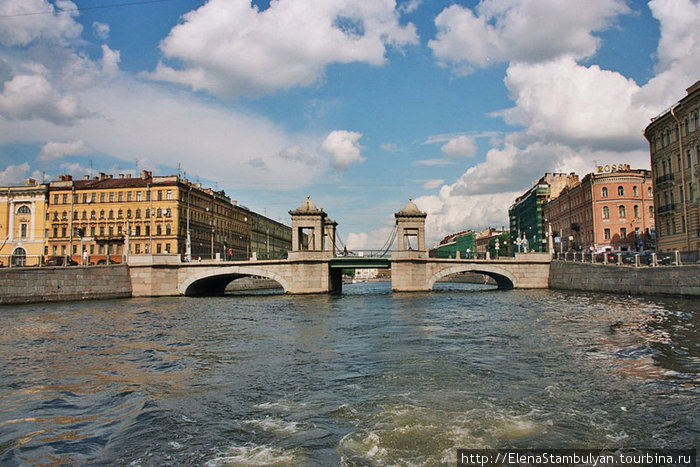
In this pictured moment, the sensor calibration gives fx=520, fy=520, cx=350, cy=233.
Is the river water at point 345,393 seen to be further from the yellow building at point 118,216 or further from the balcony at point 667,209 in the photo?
the yellow building at point 118,216

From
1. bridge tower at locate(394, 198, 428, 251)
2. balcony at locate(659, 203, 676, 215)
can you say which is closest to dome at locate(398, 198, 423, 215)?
bridge tower at locate(394, 198, 428, 251)

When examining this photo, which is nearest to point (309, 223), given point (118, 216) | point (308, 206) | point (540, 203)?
point (308, 206)

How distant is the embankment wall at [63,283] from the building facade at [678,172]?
1978 inches

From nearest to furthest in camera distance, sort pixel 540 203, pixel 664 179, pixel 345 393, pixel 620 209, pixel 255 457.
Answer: pixel 255 457 → pixel 345 393 → pixel 664 179 → pixel 620 209 → pixel 540 203

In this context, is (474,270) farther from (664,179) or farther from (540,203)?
(540,203)

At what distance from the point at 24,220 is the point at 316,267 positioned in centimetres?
5139

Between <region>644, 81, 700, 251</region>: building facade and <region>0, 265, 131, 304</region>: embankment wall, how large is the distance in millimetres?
50229

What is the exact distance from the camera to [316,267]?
51906mm

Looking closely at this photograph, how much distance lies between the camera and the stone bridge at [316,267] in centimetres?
5150

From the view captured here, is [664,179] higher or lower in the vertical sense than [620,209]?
higher

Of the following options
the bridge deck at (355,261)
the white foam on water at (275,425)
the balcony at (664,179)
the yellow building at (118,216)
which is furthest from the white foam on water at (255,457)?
the yellow building at (118,216)

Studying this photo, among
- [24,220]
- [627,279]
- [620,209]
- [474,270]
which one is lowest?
[627,279]

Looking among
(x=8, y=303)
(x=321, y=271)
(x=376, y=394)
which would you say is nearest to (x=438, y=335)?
(x=376, y=394)

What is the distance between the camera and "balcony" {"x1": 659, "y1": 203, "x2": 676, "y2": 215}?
45.9 metres
